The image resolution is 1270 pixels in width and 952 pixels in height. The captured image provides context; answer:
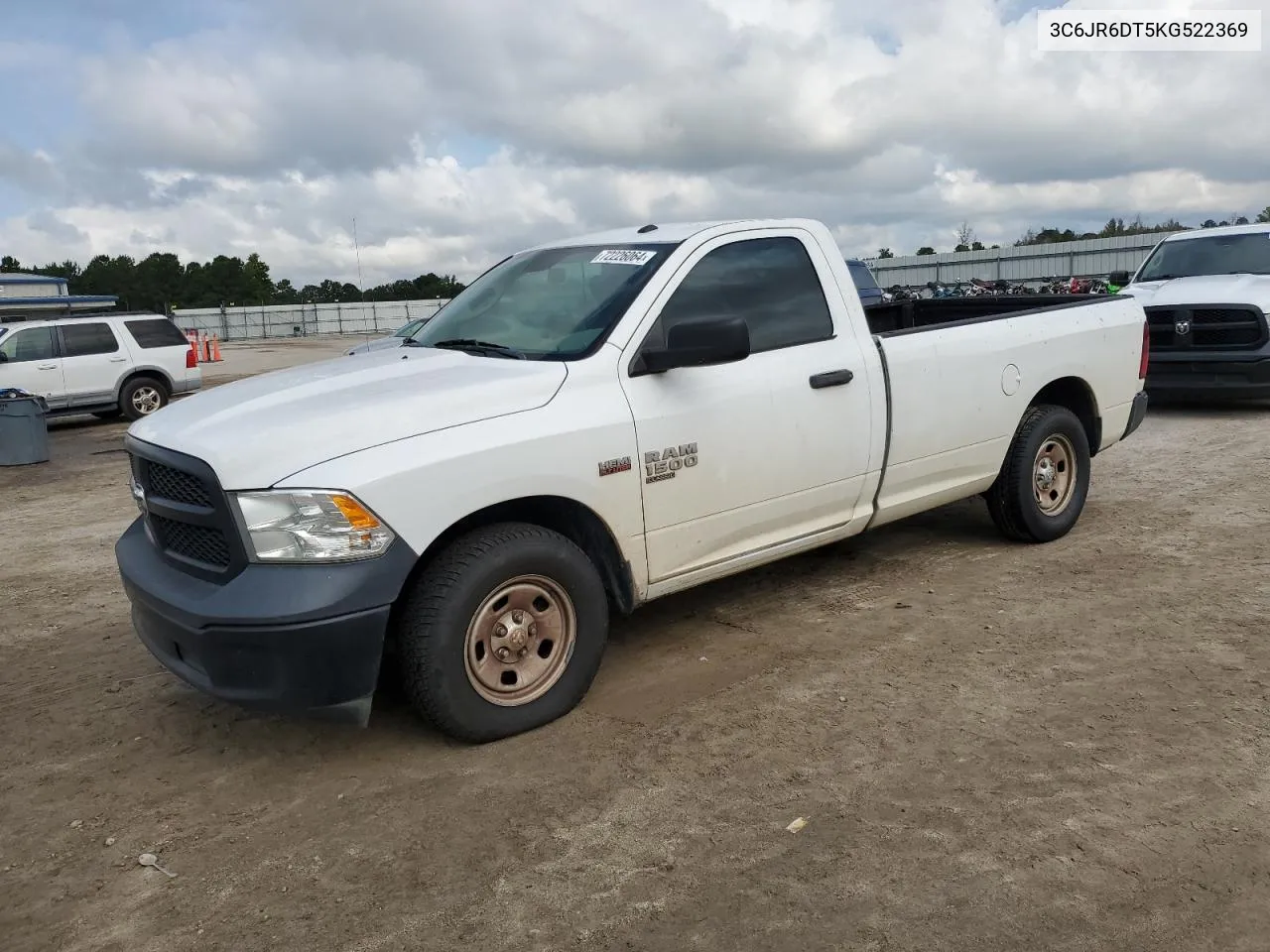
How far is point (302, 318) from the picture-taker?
6238cm

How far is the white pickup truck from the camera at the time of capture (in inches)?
132

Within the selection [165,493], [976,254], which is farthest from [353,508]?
[976,254]

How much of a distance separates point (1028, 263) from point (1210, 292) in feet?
121

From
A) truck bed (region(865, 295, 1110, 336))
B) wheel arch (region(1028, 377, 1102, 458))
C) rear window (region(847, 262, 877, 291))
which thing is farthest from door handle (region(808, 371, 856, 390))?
rear window (region(847, 262, 877, 291))

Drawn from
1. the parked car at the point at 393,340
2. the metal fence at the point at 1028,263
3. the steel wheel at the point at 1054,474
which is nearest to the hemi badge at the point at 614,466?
the parked car at the point at 393,340

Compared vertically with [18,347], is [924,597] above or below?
below

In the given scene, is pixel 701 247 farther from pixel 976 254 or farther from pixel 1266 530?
pixel 976 254

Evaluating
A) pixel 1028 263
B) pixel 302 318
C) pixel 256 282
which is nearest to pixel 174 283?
pixel 256 282

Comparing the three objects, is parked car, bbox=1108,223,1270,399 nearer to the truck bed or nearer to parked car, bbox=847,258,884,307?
parked car, bbox=847,258,884,307

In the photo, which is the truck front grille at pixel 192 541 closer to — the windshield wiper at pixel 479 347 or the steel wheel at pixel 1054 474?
the windshield wiper at pixel 479 347

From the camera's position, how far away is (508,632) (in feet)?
12.3

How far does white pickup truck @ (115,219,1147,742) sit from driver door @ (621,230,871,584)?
0.01 meters

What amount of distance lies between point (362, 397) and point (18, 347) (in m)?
14.3

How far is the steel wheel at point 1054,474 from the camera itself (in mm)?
5977
